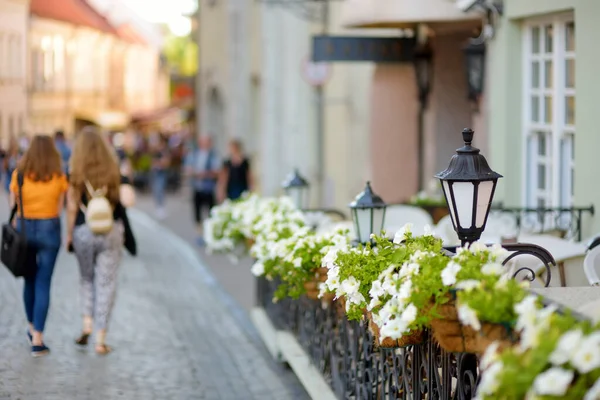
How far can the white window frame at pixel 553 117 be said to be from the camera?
11844mm

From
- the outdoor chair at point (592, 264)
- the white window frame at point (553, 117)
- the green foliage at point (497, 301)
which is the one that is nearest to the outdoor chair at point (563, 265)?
the outdoor chair at point (592, 264)

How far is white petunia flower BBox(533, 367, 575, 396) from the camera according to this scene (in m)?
3.88

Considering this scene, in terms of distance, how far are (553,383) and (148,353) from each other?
23.3ft

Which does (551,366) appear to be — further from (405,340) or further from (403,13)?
(403,13)

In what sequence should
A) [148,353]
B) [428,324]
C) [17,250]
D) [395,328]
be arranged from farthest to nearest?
[148,353] → [17,250] → [428,324] → [395,328]

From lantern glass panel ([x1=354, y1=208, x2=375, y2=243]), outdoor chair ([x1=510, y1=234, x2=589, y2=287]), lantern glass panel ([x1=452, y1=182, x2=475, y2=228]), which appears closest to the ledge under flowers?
lantern glass panel ([x1=354, y1=208, x2=375, y2=243])

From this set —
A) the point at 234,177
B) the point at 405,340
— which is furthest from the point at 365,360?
the point at 234,177

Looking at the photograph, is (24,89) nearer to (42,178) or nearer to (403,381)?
(42,178)

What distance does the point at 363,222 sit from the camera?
26.8 feet

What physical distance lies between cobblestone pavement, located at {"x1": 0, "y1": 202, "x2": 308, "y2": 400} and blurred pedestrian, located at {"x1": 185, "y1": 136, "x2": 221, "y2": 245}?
562cm

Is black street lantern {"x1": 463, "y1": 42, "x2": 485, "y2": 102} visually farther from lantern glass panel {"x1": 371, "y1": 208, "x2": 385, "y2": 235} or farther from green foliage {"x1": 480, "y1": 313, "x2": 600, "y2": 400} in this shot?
green foliage {"x1": 480, "y1": 313, "x2": 600, "y2": 400}

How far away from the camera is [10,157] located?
29266 mm

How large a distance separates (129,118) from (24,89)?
87.6 feet

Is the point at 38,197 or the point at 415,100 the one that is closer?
the point at 38,197
